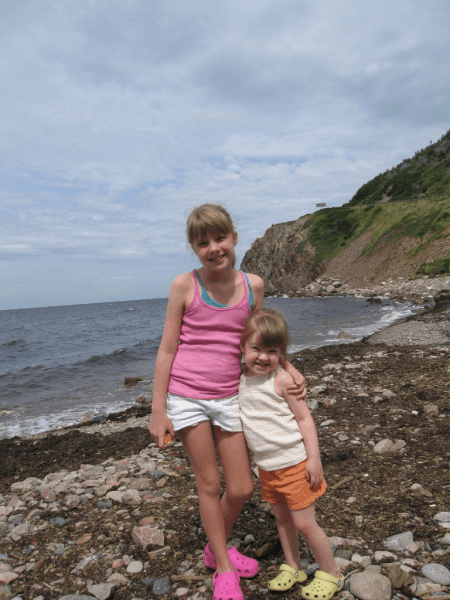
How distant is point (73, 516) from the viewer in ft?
13.1

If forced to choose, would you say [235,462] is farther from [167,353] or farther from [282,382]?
[167,353]

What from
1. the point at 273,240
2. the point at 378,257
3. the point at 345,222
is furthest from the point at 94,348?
the point at 273,240

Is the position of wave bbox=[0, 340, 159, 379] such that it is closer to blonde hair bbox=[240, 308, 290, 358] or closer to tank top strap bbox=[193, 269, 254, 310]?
tank top strap bbox=[193, 269, 254, 310]

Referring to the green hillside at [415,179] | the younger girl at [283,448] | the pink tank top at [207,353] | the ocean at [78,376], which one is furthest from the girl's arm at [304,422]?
the green hillside at [415,179]

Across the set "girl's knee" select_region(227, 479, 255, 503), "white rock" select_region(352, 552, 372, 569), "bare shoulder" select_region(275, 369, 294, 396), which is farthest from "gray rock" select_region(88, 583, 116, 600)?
"bare shoulder" select_region(275, 369, 294, 396)

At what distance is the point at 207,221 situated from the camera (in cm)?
277

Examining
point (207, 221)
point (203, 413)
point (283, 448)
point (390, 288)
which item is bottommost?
point (390, 288)

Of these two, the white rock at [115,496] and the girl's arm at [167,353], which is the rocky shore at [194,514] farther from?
the girl's arm at [167,353]

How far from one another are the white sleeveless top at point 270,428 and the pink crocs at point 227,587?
757mm

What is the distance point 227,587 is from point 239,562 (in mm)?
347

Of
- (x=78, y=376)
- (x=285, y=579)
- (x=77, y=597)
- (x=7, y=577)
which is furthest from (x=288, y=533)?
(x=78, y=376)

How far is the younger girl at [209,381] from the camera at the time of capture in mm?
2740

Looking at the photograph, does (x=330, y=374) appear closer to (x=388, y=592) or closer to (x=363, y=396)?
(x=363, y=396)

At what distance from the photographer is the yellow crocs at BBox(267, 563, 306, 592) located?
2.69 meters
